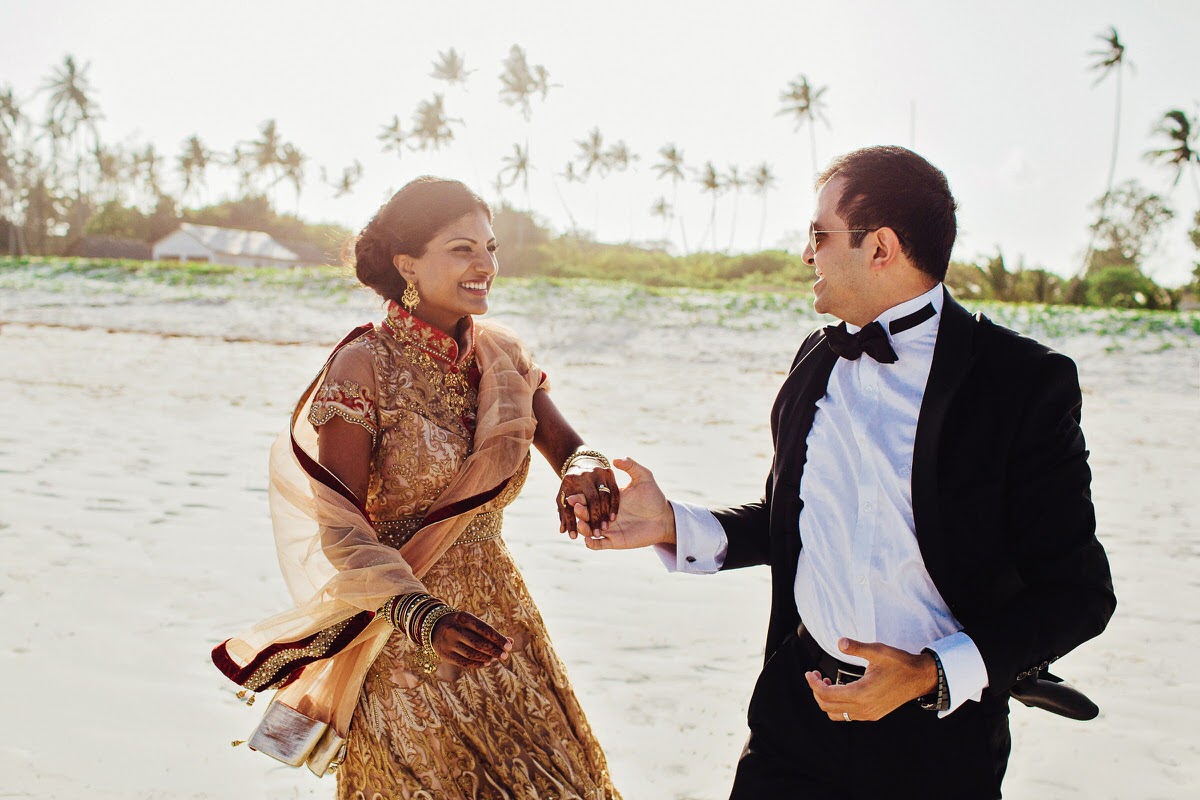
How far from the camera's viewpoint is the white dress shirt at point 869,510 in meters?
2.16

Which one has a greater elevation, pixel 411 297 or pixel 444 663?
pixel 411 297

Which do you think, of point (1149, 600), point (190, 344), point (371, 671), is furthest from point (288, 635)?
point (190, 344)

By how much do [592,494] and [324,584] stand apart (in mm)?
744

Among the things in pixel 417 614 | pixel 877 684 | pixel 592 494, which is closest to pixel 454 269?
pixel 592 494

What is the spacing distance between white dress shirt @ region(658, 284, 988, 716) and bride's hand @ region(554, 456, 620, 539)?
58 centimetres

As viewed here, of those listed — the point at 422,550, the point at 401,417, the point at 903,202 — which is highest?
the point at 903,202

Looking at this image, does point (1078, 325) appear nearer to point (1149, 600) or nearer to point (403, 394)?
point (1149, 600)

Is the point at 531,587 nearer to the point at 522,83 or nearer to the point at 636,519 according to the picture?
the point at 636,519

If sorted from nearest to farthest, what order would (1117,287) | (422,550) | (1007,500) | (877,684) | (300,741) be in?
(877,684), (1007,500), (300,741), (422,550), (1117,287)

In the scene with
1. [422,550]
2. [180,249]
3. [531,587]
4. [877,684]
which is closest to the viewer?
[877,684]

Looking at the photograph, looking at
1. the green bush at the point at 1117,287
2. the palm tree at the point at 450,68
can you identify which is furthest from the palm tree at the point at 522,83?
the green bush at the point at 1117,287

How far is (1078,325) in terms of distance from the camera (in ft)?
64.6

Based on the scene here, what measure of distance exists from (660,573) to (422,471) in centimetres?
370

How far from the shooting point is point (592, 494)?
9.09ft
